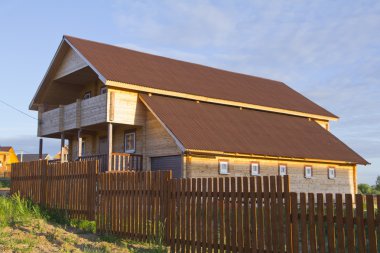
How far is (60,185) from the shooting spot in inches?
583

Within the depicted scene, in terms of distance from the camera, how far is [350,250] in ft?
22.7

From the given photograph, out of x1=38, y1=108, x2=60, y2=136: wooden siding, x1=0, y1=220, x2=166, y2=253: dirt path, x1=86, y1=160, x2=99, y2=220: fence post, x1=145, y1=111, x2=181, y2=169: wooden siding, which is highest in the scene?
x1=38, y1=108, x2=60, y2=136: wooden siding

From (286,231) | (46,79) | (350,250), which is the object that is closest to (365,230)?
(350,250)

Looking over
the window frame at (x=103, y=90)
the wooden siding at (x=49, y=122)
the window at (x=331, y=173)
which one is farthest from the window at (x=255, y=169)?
the wooden siding at (x=49, y=122)

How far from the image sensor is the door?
22016 mm

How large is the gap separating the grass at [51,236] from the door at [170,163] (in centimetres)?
846

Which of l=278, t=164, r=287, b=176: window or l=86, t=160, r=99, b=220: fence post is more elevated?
l=278, t=164, r=287, b=176: window

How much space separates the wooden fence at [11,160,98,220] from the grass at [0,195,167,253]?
45cm

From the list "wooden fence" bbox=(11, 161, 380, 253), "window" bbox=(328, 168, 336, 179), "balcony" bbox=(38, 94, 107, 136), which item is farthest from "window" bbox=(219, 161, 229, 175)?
"wooden fence" bbox=(11, 161, 380, 253)

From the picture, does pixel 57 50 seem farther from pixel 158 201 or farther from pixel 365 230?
pixel 365 230

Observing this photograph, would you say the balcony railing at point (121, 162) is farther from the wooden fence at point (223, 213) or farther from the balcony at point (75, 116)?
the wooden fence at point (223, 213)

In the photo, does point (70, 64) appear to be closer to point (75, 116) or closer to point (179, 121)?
point (75, 116)

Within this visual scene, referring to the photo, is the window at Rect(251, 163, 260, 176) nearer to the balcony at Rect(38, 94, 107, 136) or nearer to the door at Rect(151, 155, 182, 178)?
the door at Rect(151, 155, 182, 178)

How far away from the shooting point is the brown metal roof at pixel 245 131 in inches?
891
